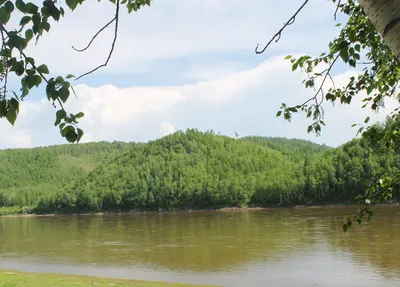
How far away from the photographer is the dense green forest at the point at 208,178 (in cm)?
8775

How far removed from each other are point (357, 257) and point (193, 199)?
260 ft

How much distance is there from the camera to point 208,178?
11519 cm

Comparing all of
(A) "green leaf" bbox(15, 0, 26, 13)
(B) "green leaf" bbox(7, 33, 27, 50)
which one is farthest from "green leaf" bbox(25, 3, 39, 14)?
(B) "green leaf" bbox(7, 33, 27, 50)

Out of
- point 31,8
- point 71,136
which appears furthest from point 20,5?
point 71,136

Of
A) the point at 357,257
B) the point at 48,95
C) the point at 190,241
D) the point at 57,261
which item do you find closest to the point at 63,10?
the point at 48,95

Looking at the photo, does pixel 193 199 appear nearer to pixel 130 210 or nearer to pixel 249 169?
pixel 130 210

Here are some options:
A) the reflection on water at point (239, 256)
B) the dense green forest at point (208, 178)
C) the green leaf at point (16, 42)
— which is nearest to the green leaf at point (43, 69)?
the green leaf at point (16, 42)

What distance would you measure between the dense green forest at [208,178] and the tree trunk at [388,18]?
7208 cm

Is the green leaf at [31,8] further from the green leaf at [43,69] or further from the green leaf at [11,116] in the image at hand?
the green leaf at [11,116]

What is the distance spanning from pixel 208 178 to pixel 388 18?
11421 centimetres

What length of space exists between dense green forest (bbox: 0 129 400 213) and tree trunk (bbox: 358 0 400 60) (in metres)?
72.1

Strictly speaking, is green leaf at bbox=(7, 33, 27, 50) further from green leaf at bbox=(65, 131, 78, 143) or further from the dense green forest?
the dense green forest

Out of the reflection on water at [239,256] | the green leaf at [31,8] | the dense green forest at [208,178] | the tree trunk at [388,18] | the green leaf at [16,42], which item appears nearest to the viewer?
the tree trunk at [388,18]

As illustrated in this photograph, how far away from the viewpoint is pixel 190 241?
40.1 m
